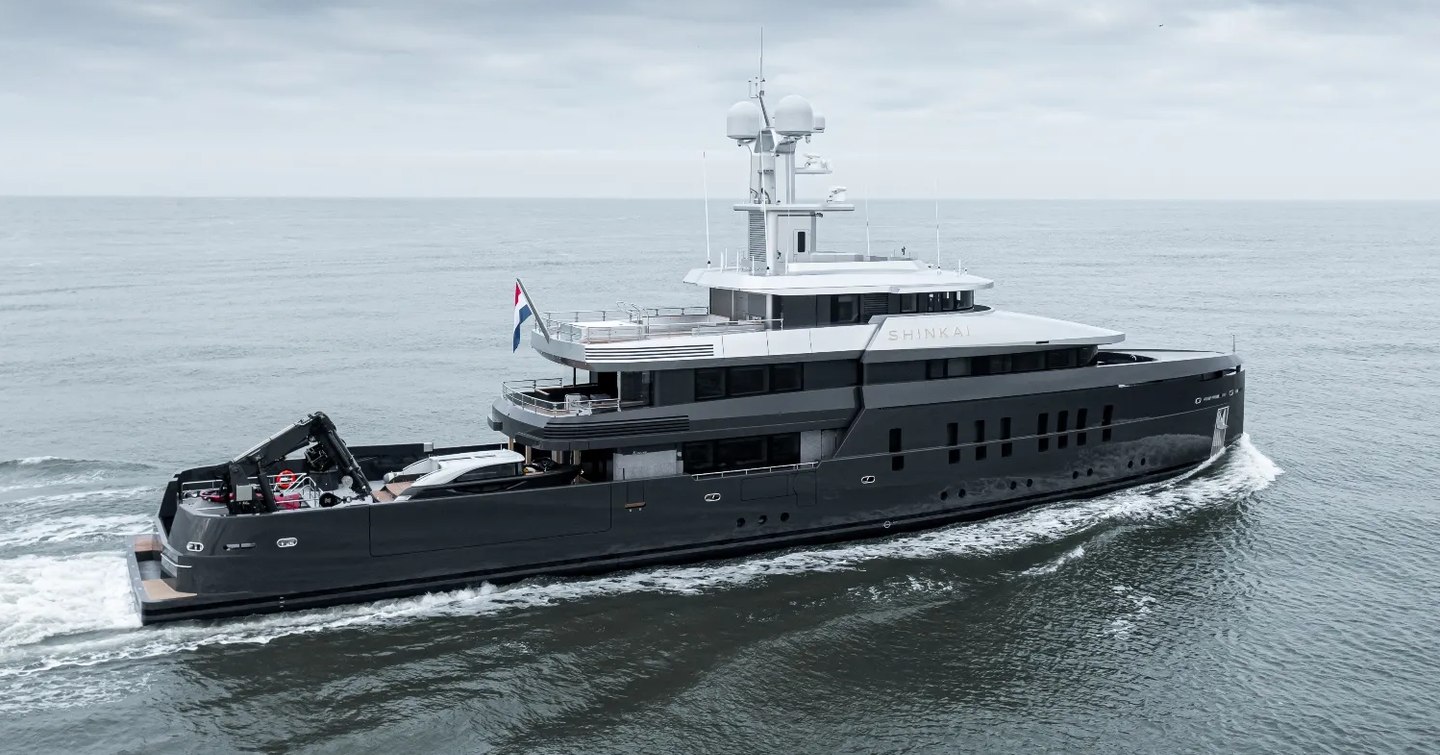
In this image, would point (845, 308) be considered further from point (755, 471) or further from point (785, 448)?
point (755, 471)

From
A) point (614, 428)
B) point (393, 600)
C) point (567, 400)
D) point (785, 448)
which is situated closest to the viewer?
point (393, 600)

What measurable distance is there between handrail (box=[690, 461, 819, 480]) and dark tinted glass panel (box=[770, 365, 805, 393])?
64.4 inches

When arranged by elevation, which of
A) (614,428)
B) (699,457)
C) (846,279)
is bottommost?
(699,457)

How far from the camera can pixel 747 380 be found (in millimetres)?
24062

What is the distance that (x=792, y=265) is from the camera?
2552cm

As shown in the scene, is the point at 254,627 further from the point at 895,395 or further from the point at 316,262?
the point at 316,262

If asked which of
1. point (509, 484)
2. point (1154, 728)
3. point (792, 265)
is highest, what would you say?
point (792, 265)

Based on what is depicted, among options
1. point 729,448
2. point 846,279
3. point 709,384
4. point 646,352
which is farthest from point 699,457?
point 846,279

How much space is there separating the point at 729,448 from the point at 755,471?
2.45ft

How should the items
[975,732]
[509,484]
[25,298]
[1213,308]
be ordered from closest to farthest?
[975,732] < [509,484] < [1213,308] < [25,298]

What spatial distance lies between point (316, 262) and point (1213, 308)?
73372mm

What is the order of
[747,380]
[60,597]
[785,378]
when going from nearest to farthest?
[60,597], [747,380], [785,378]

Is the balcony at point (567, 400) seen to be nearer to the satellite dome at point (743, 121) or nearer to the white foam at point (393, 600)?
the white foam at point (393, 600)

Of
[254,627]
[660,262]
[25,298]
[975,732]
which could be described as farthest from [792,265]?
[660,262]
